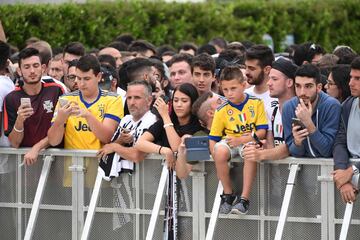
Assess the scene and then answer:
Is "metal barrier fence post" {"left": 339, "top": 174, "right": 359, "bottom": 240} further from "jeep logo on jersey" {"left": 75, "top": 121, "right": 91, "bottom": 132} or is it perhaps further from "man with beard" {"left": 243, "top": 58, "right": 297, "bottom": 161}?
"jeep logo on jersey" {"left": 75, "top": 121, "right": 91, "bottom": 132}

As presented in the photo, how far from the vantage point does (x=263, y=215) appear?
10.5 m

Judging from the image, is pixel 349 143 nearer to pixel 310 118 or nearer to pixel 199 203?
pixel 310 118

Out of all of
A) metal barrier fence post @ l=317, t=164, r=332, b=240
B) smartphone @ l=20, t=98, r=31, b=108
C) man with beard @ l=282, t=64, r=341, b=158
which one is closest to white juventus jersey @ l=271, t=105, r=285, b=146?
man with beard @ l=282, t=64, r=341, b=158

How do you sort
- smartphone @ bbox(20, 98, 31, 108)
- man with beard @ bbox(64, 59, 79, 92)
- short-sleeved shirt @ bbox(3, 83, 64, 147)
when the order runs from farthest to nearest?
man with beard @ bbox(64, 59, 79, 92)
short-sleeved shirt @ bbox(3, 83, 64, 147)
smartphone @ bbox(20, 98, 31, 108)

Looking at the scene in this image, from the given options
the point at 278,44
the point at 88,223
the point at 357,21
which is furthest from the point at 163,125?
the point at 357,21

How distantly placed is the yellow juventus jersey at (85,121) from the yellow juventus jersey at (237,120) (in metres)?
1.30

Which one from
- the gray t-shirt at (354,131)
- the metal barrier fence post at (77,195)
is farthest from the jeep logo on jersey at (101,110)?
the gray t-shirt at (354,131)

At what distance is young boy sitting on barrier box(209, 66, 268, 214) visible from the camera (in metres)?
10.4

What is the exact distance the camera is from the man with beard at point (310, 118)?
10.2 m

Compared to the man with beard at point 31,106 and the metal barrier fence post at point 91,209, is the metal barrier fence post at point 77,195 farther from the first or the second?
the man with beard at point 31,106

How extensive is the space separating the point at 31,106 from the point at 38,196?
96cm

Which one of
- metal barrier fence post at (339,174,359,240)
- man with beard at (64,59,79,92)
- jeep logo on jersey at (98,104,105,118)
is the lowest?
metal barrier fence post at (339,174,359,240)

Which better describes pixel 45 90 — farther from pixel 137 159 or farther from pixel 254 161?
pixel 254 161

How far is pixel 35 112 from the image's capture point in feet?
39.6
